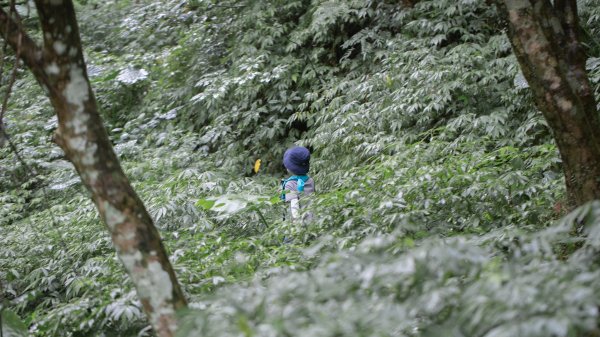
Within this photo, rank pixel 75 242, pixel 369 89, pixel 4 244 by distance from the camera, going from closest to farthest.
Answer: pixel 75 242
pixel 4 244
pixel 369 89

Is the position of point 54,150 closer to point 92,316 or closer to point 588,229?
point 92,316

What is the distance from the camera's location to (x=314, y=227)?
148 inches

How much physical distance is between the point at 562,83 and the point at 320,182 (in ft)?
12.4

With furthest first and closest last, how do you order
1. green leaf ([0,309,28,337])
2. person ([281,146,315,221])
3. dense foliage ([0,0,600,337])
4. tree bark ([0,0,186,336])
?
person ([281,146,315,221])
green leaf ([0,309,28,337])
tree bark ([0,0,186,336])
dense foliage ([0,0,600,337])

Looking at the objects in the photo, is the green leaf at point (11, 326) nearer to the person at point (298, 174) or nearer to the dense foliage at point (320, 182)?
the dense foliage at point (320, 182)

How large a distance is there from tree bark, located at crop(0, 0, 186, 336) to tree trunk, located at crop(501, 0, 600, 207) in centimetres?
184

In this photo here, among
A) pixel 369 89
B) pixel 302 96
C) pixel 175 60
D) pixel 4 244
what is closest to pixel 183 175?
pixel 4 244

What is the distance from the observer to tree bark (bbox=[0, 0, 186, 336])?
223cm

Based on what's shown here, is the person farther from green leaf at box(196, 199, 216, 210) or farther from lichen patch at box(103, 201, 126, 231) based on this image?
lichen patch at box(103, 201, 126, 231)

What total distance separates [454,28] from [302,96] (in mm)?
2231

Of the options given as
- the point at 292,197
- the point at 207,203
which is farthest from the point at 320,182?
the point at 207,203

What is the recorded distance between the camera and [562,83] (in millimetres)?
2689

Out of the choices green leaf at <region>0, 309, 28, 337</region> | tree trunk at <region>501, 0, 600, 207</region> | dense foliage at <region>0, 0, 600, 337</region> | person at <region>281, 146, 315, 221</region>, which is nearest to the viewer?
dense foliage at <region>0, 0, 600, 337</region>

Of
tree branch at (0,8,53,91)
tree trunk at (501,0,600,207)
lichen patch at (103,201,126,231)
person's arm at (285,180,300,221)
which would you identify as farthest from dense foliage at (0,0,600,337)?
tree branch at (0,8,53,91)
